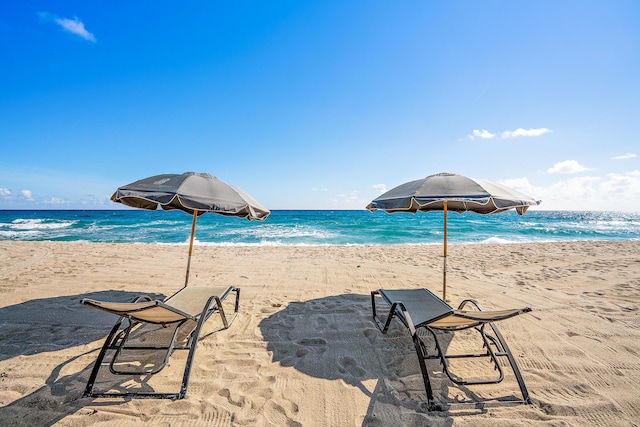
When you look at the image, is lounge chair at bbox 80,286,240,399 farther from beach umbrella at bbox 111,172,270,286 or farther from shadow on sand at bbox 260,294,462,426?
beach umbrella at bbox 111,172,270,286

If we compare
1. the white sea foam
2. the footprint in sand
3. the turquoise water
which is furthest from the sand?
the white sea foam

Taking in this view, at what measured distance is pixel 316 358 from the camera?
3131 mm

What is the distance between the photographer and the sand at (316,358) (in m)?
2.30

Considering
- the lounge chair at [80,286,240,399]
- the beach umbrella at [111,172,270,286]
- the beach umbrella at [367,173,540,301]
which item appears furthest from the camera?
the beach umbrella at [111,172,270,286]

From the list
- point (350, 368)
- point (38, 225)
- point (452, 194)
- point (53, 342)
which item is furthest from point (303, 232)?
point (38, 225)

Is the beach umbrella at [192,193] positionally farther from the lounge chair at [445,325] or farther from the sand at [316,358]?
the lounge chair at [445,325]

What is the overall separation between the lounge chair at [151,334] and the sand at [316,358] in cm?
16

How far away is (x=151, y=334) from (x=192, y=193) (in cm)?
205

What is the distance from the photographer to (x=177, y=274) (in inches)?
277

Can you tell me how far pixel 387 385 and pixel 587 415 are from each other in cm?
171

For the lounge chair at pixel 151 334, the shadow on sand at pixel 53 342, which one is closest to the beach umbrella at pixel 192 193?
the lounge chair at pixel 151 334

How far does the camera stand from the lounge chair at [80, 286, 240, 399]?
247cm

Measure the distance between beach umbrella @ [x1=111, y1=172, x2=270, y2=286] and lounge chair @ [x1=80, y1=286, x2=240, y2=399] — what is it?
1.24 meters

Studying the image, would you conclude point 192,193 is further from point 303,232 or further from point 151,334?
point 303,232
